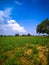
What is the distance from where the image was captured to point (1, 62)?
10438 mm

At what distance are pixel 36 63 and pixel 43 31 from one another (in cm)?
3023

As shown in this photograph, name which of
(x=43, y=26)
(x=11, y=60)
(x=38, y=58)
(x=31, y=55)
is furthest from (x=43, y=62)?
(x=43, y=26)

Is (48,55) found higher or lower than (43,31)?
lower

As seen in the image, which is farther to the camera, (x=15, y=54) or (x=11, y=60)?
(x=15, y=54)

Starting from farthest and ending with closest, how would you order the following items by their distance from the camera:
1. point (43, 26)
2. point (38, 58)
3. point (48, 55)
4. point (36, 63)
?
point (43, 26) → point (48, 55) → point (38, 58) → point (36, 63)

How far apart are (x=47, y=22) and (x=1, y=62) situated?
3049 centimetres

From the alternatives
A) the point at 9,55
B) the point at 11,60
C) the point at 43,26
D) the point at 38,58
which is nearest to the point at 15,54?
the point at 9,55

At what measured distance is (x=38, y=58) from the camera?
1087cm

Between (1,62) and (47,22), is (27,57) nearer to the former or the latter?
(1,62)

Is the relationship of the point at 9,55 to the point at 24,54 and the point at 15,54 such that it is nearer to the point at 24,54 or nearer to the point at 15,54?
the point at 15,54

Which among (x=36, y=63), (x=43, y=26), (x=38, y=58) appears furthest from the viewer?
(x=43, y=26)

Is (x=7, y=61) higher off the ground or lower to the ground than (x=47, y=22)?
lower

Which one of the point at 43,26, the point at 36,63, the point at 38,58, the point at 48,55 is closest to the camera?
the point at 36,63

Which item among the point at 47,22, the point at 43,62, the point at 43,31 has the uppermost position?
the point at 47,22
